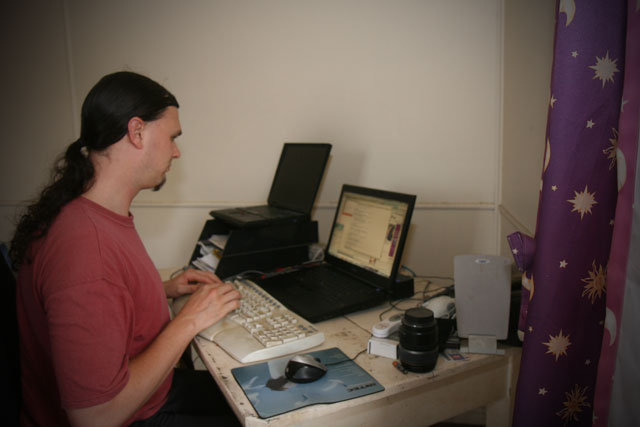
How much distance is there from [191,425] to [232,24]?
1.65 metres

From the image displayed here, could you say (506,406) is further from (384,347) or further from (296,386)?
(296,386)

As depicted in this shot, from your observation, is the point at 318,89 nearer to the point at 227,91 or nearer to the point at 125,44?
the point at 227,91

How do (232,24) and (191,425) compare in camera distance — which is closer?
(191,425)

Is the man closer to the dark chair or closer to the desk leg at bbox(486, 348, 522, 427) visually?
the dark chair

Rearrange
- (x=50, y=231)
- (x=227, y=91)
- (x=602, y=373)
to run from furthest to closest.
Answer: (x=227, y=91) → (x=50, y=231) → (x=602, y=373)

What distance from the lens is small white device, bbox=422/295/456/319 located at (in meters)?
1.12

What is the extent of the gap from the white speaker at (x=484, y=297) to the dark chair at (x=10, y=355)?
1.01m

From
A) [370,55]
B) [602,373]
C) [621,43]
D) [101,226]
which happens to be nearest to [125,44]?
[370,55]

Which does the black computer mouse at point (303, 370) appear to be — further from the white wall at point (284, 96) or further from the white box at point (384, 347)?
the white wall at point (284, 96)

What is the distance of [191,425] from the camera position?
1.08 metres

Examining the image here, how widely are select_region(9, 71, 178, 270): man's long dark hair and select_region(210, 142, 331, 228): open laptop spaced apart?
1.97ft

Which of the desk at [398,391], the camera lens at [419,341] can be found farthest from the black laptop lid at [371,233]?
the camera lens at [419,341]

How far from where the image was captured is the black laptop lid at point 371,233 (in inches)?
52.6

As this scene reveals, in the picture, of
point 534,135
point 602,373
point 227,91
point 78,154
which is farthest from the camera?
point 227,91
